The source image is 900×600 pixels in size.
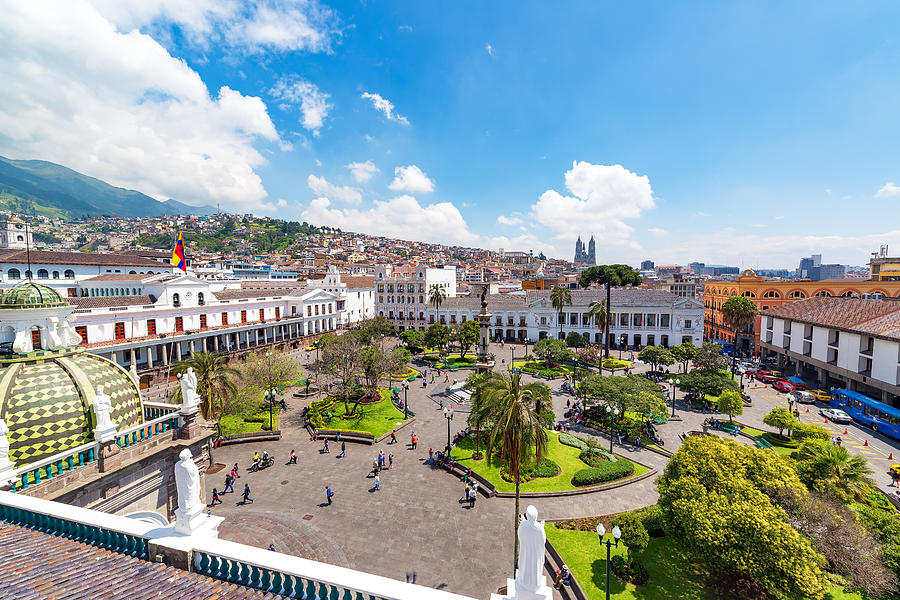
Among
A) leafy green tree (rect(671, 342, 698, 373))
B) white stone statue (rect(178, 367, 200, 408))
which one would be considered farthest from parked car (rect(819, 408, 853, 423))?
white stone statue (rect(178, 367, 200, 408))

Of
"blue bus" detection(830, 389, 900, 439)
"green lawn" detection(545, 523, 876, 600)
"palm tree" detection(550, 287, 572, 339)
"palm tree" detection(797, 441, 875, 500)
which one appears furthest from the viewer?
"palm tree" detection(550, 287, 572, 339)

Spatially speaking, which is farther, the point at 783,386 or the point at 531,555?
the point at 783,386

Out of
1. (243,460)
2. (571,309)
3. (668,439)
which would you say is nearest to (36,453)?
(243,460)

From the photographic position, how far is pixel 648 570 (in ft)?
51.2

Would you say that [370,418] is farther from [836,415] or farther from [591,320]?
[591,320]

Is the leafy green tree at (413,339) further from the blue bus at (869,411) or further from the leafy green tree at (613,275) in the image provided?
the blue bus at (869,411)

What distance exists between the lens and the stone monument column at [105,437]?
8695mm

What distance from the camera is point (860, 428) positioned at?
32.2m

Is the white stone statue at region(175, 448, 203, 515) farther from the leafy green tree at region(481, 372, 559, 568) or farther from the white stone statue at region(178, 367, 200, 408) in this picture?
the leafy green tree at region(481, 372, 559, 568)

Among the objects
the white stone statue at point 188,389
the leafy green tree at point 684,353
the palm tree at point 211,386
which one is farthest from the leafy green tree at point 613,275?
the white stone statue at point 188,389

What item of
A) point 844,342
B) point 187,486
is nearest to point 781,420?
point 844,342

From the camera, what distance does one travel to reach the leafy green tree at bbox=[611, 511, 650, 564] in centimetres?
1558

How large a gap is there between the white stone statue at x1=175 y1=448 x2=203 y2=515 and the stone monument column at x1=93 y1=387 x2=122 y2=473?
4.66m

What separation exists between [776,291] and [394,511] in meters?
75.5
